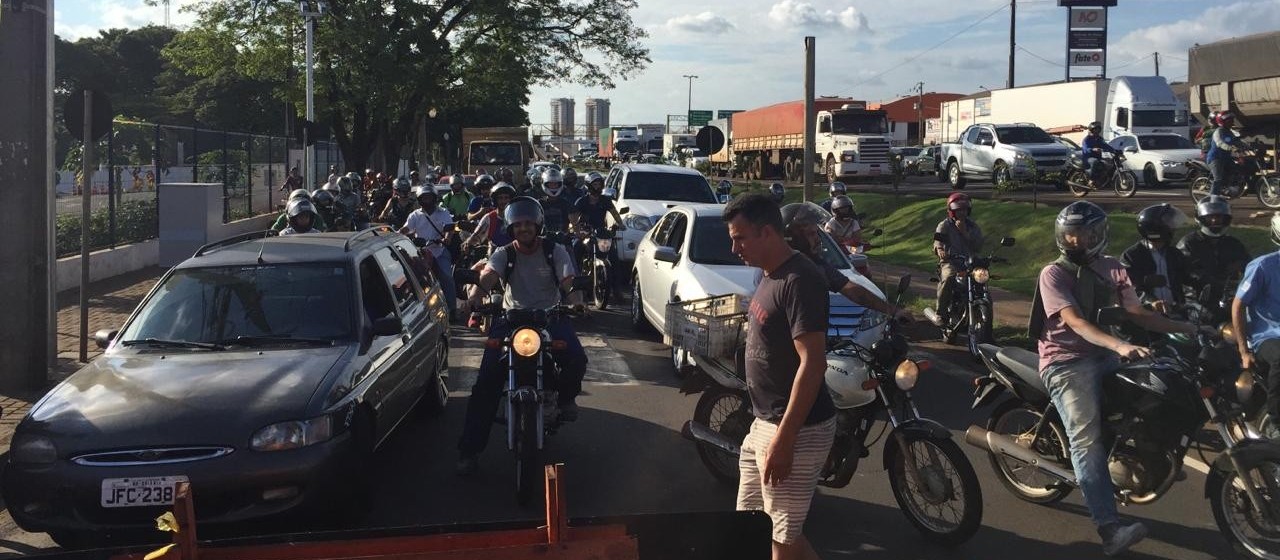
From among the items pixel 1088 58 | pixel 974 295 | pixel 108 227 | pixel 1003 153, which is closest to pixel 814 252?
pixel 974 295

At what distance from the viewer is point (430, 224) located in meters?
12.4

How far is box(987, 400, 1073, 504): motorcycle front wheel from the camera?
18.5 feet

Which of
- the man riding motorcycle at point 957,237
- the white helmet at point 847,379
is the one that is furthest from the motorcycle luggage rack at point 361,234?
the man riding motorcycle at point 957,237

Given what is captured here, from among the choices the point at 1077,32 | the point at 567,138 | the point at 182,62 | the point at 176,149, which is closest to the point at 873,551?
the point at 176,149

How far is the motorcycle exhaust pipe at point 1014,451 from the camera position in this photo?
5.41m

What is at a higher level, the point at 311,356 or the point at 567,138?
the point at 567,138

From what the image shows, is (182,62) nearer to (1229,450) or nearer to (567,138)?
(1229,450)

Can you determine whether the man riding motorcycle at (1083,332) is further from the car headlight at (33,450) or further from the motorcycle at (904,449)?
the car headlight at (33,450)

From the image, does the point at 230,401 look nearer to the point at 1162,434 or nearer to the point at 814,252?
the point at 814,252

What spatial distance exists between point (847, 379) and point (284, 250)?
142 inches

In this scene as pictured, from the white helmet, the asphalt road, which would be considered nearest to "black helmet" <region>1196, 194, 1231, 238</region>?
the asphalt road

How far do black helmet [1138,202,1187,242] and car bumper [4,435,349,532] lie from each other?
5.91m

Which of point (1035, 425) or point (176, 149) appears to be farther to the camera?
point (176, 149)

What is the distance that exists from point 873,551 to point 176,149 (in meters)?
17.9
